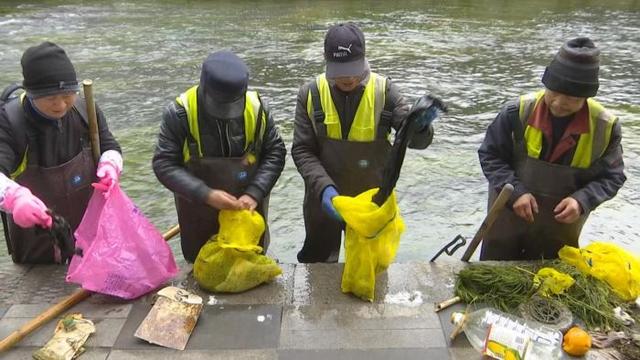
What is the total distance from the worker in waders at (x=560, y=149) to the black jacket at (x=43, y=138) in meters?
2.53

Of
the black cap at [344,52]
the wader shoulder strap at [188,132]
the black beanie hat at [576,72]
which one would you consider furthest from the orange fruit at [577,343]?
the wader shoulder strap at [188,132]

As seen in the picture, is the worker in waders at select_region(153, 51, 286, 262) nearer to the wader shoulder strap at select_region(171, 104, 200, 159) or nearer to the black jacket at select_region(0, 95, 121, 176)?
the wader shoulder strap at select_region(171, 104, 200, 159)

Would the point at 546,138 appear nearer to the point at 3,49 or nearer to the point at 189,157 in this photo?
the point at 189,157

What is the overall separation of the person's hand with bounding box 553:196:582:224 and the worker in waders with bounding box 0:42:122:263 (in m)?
2.62

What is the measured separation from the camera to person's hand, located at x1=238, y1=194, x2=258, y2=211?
131 inches

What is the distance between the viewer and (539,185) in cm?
344

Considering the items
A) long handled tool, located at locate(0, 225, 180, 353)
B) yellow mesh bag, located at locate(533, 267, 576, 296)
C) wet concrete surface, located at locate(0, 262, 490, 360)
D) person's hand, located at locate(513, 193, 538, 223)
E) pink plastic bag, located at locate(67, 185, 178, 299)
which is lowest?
wet concrete surface, located at locate(0, 262, 490, 360)

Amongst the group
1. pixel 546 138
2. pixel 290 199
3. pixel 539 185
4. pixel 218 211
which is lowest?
pixel 290 199

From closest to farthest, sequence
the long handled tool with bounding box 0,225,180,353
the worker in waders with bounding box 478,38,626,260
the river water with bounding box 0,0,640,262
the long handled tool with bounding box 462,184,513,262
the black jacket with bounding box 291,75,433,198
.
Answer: the long handled tool with bounding box 0,225,180,353 → the worker in waders with bounding box 478,38,626,260 → the long handled tool with bounding box 462,184,513,262 → the black jacket with bounding box 291,75,433,198 → the river water with bounding box 0,0,640,262

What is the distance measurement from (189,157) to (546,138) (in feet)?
7.04

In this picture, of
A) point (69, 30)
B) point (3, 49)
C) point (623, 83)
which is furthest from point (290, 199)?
point (69, 30)

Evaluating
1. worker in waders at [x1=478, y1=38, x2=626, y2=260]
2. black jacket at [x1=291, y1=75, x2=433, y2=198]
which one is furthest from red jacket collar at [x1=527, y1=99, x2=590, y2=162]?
black jacket at [x1=291, y1=75, x2=433, y2=198]

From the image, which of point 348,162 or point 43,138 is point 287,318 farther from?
point 43,138

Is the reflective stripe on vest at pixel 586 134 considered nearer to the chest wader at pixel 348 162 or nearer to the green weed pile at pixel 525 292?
the green weed pile at pixel 525 292
